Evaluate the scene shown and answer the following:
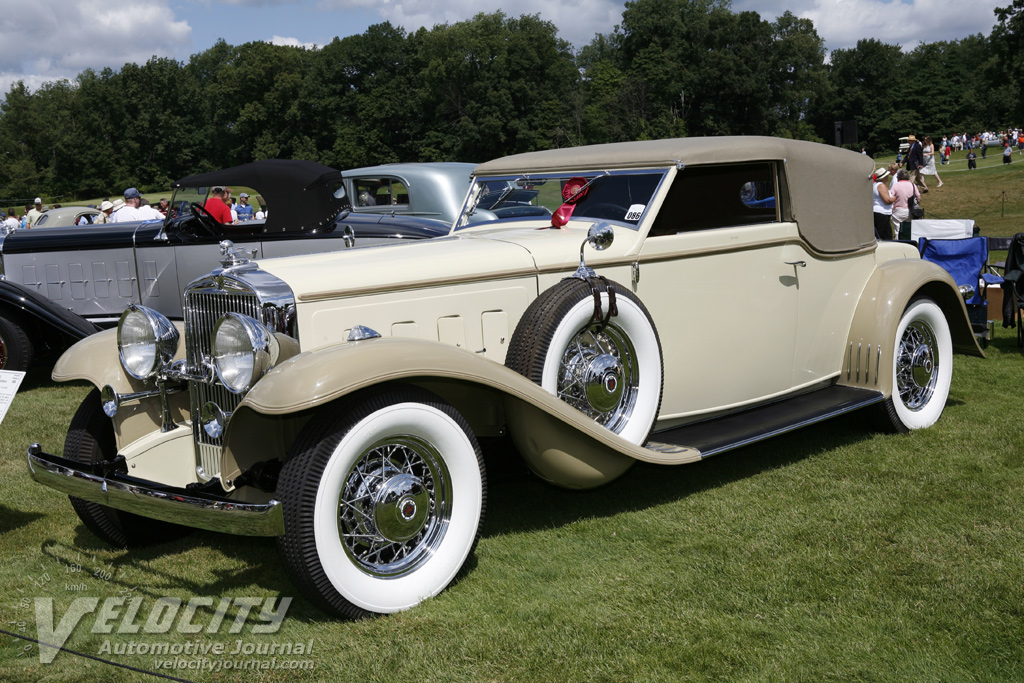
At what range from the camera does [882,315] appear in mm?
5250

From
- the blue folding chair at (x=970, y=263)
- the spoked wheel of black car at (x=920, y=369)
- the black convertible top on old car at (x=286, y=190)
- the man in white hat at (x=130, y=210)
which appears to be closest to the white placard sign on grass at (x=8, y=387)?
the black convertible top on old car at (x=286, y=190)

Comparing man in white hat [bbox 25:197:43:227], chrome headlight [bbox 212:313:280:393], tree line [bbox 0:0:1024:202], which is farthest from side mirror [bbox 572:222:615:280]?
tree line [bbox 0:0:1024:202]

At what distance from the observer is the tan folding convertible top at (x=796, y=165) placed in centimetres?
459

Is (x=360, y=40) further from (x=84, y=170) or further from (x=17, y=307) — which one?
(x=17, y=307)

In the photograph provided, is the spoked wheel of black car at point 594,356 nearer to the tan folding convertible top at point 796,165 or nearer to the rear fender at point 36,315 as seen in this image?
the tan folding convertible top at point 796,165

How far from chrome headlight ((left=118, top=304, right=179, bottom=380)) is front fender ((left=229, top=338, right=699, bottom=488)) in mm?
593

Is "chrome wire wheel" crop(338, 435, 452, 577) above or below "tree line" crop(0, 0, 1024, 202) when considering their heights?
below

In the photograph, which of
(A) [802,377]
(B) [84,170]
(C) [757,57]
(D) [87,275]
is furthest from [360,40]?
(A) [802,377]

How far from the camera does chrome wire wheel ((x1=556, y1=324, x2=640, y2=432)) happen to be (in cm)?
402

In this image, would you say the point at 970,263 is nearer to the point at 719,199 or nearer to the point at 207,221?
the point at 719,199

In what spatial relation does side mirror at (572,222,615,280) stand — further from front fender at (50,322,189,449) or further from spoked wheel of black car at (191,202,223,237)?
spoked wheel of black car at (191,202,223,237)

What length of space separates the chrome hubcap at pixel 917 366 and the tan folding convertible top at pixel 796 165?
2.23 feet

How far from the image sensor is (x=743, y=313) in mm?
4676

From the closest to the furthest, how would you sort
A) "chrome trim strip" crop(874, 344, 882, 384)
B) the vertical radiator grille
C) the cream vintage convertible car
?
the cream vintage convertible car < the vertical radiator grille < "chrome trim strip" crop(874, 344, 882, 384)
